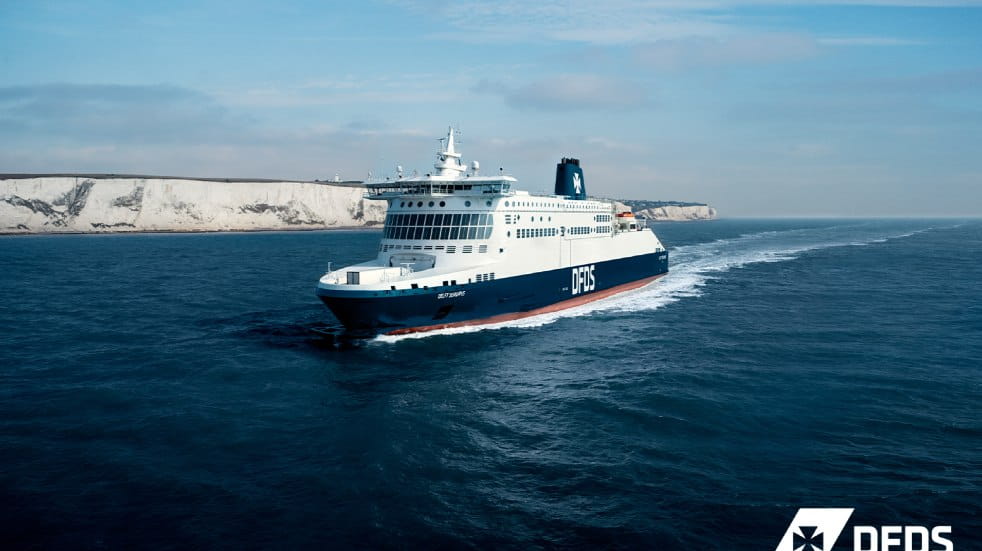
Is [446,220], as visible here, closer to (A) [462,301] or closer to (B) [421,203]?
(B) [421,203]

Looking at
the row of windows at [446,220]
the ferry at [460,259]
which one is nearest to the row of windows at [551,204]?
the ferry at [460,259]

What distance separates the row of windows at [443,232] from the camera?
34812 mm

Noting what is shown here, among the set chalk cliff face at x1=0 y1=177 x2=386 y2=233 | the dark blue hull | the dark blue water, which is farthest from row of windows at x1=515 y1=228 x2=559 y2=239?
chalk cliff face at x1=0 y1=177 x2=386 y2=233

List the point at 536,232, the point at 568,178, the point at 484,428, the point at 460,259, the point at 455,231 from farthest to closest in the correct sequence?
the point at 568,178 → the point at 536,232 → the point at 455,231 → the point at 460,259 → the point at 484,428

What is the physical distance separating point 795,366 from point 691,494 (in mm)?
14155

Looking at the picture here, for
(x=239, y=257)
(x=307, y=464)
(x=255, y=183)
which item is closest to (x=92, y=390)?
(x=307, y=464)

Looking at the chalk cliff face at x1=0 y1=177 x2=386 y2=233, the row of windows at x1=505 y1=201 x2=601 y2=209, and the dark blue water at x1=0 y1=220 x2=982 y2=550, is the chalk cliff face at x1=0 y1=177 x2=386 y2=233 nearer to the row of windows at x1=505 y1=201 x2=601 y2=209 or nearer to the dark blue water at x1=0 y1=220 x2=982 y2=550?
the dark blue water at x1=0 y1=220 x2=982 y2=550

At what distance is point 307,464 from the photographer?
53.3 ft

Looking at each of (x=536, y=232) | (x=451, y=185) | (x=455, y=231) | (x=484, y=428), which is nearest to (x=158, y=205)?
(x=451, y=185)

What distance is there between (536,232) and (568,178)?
1179 cm

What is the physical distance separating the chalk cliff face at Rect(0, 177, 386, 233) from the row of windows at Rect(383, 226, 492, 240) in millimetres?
119587

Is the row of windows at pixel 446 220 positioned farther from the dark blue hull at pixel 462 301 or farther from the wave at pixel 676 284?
the wave at pixel 676 284

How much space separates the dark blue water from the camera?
44.0 feet

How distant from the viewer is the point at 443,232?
35156mm
